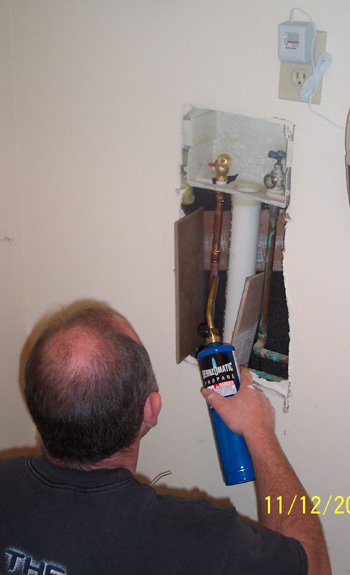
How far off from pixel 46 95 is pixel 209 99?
55cm

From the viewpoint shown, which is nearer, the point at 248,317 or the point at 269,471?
the point at 269,471

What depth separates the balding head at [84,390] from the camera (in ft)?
3.35

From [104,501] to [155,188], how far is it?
0.83 metres

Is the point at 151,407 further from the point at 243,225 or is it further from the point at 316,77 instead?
the point at 316,77

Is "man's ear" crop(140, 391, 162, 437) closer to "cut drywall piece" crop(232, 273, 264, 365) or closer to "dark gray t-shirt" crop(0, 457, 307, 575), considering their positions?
"dark gray t-shirt" crop(0, 457, 307, 575)

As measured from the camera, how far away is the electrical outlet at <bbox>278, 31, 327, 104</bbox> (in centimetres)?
114

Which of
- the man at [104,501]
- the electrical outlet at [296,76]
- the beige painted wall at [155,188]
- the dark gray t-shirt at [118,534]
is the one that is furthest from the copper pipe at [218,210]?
the dark gray t-shirt at [118,534]

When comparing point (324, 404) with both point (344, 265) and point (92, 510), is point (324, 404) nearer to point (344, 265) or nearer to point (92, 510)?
point (344, 265)

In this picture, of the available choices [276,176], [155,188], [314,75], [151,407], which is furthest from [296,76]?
[151,407]

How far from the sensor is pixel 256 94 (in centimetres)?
127

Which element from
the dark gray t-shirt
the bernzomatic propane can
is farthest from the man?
the bernzomatic propane can

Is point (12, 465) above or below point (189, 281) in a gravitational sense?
below

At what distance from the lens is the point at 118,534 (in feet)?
3.15

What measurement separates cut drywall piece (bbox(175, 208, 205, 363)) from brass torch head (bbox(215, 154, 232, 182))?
0.11m
